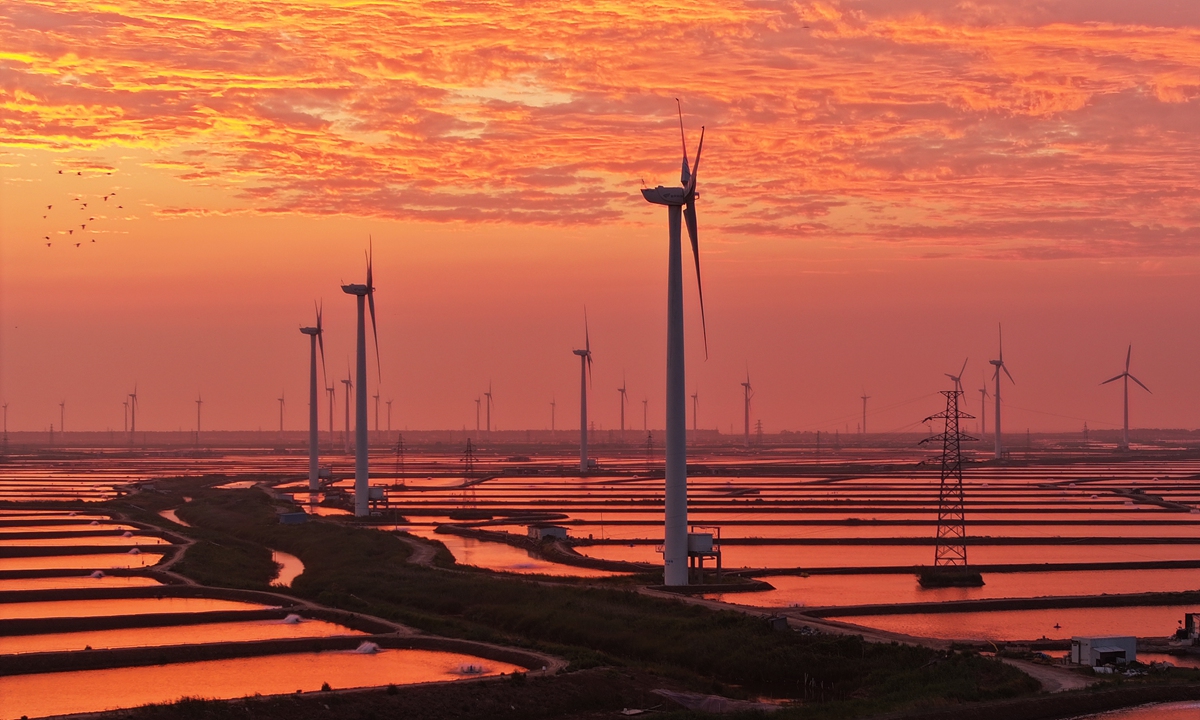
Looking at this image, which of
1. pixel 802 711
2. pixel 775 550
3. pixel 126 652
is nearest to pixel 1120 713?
pixel 802 711

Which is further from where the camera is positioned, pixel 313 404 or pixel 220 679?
Answer: pixel 313 404

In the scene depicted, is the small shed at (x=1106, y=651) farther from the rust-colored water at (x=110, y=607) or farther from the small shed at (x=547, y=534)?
the small shed at (x=547, y=534)

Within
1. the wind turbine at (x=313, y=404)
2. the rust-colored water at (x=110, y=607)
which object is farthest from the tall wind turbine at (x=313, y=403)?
the rust-colored water at (x=110, y=607)

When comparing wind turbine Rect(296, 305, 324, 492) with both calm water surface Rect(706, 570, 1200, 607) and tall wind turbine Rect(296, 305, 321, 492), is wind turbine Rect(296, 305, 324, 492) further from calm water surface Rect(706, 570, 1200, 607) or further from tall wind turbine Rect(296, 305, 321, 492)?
calm water surface Rect(706, 570, 1200, 607)

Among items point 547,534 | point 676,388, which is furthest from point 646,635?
point 547,534

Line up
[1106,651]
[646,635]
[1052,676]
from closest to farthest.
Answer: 1. [1052,676]
2. [1106,651]
3. [646,635]

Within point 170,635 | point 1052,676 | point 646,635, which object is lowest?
point 170,635

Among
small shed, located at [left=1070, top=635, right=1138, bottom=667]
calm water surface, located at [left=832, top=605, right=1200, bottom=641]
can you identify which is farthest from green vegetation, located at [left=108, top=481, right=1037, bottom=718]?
calm water surface, located at [left=832, top=605, right=1200, bottom=641]

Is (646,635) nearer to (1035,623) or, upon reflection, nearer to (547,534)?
(1035,623)
